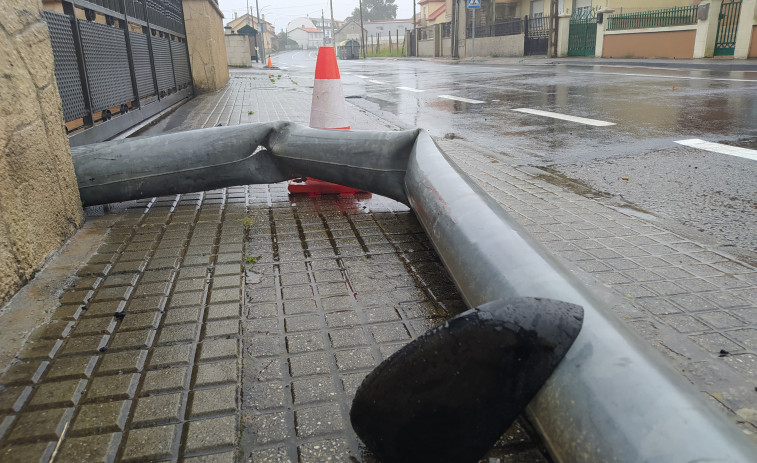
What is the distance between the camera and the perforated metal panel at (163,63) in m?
8.36

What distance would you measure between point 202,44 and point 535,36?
25557mm

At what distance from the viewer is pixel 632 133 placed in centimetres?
626

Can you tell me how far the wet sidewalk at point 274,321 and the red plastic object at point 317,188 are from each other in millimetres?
334

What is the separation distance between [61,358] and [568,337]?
5.53ft

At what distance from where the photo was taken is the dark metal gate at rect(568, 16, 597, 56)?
26.5m

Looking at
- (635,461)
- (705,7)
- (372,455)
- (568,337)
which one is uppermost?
(705,7)

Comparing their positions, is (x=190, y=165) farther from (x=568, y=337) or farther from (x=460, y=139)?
(x=460, y=139)

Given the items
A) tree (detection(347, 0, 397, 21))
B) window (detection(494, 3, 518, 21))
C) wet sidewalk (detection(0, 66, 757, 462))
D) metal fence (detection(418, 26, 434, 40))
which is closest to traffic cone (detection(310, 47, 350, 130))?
wet sidewalk (detection(0, 66, 757, 462))

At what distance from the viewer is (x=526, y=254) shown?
1.78 meters

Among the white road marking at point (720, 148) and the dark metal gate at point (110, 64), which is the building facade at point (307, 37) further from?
the white road marking at point (720, 148)

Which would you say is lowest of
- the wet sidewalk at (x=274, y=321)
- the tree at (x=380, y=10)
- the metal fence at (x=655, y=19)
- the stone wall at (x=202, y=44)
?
the wet sidewalk at (x=274, y=321)

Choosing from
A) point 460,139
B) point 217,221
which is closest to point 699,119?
point 460,139

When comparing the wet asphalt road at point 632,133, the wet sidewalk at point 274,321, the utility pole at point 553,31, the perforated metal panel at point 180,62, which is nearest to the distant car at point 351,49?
the utility pole at point 553,31

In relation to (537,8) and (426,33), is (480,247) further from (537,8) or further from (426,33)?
(426,33)
